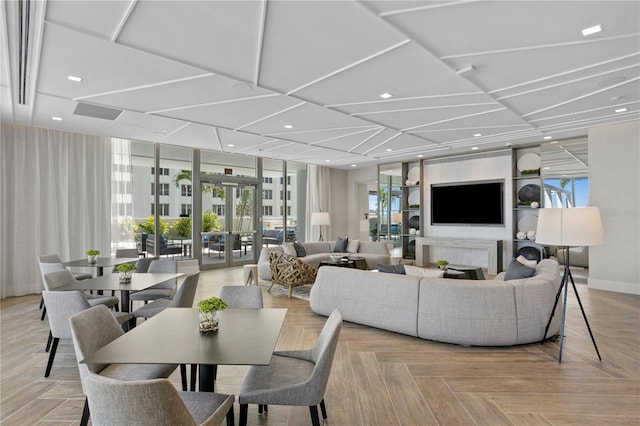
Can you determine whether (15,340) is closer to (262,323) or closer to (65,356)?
(65,356)

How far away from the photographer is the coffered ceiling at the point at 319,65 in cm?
267

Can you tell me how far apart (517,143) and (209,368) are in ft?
26.1

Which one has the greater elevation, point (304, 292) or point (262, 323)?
point (262, 323)

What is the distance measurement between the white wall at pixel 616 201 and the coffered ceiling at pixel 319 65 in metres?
0.58

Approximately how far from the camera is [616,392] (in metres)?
2.77

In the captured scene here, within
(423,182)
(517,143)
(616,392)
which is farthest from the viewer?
(423,182)

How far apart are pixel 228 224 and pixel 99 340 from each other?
7.26 meters

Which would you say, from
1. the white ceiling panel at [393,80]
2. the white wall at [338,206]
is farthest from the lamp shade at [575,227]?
the white wall at [338,206]

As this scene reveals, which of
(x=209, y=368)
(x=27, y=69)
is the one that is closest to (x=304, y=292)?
(x=209, y=368)

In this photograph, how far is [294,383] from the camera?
2.03m

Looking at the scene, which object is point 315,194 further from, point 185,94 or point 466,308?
point 466,308

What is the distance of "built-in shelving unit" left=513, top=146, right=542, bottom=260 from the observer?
25.9 feet

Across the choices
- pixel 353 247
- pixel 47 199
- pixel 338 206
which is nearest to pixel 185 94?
pixel 47 199

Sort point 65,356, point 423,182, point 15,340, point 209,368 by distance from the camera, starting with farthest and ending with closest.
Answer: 1. point 423,182
2. point 15,340
3. point 65,356
4. point 209,368
